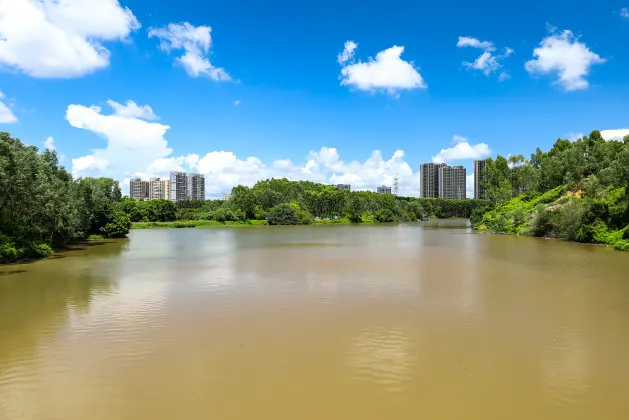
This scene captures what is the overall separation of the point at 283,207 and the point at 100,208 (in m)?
48.0

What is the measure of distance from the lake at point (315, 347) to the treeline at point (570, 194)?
74.7ft

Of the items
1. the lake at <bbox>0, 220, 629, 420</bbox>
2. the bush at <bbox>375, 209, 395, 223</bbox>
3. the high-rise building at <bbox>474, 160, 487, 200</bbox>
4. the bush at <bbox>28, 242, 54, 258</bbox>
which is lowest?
the lake at <bbox>0, 220, 629, 420</bbox>

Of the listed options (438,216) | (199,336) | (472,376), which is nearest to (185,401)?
(199,336)

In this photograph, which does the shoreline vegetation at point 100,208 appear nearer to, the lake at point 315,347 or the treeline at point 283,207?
the treeline at point 283,207

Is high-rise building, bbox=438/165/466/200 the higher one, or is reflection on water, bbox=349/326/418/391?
high-rise building, bbox=438/165/466/200

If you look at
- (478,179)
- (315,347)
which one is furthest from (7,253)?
(478,179)

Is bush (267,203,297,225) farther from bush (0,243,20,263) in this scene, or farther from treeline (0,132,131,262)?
bush (0,243,20,263)

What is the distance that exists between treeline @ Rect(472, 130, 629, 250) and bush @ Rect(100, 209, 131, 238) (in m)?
52.0

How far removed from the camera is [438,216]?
16238cm

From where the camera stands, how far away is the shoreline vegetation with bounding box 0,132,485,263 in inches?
1052

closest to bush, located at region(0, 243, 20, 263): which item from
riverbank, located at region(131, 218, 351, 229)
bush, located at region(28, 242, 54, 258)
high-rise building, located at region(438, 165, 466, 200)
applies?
bush, located at region(28, 242, 54, 258)

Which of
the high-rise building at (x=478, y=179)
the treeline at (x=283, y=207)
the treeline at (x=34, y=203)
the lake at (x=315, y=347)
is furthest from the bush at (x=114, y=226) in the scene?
the high-rise building at (x=478, y=179)

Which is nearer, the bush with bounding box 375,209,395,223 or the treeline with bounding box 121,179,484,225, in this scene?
the treeline with bounding box 121,179,484,225

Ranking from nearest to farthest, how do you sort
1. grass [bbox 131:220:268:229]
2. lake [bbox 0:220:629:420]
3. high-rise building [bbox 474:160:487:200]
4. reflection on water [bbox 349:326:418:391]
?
1. lake [bbox 0:220:629:420]
2. reflection on water [bbox 349:326:418:391]
3. grass [bbox 131:220:268:229]
4. high-rise building [bbox 474:160:487:200]
